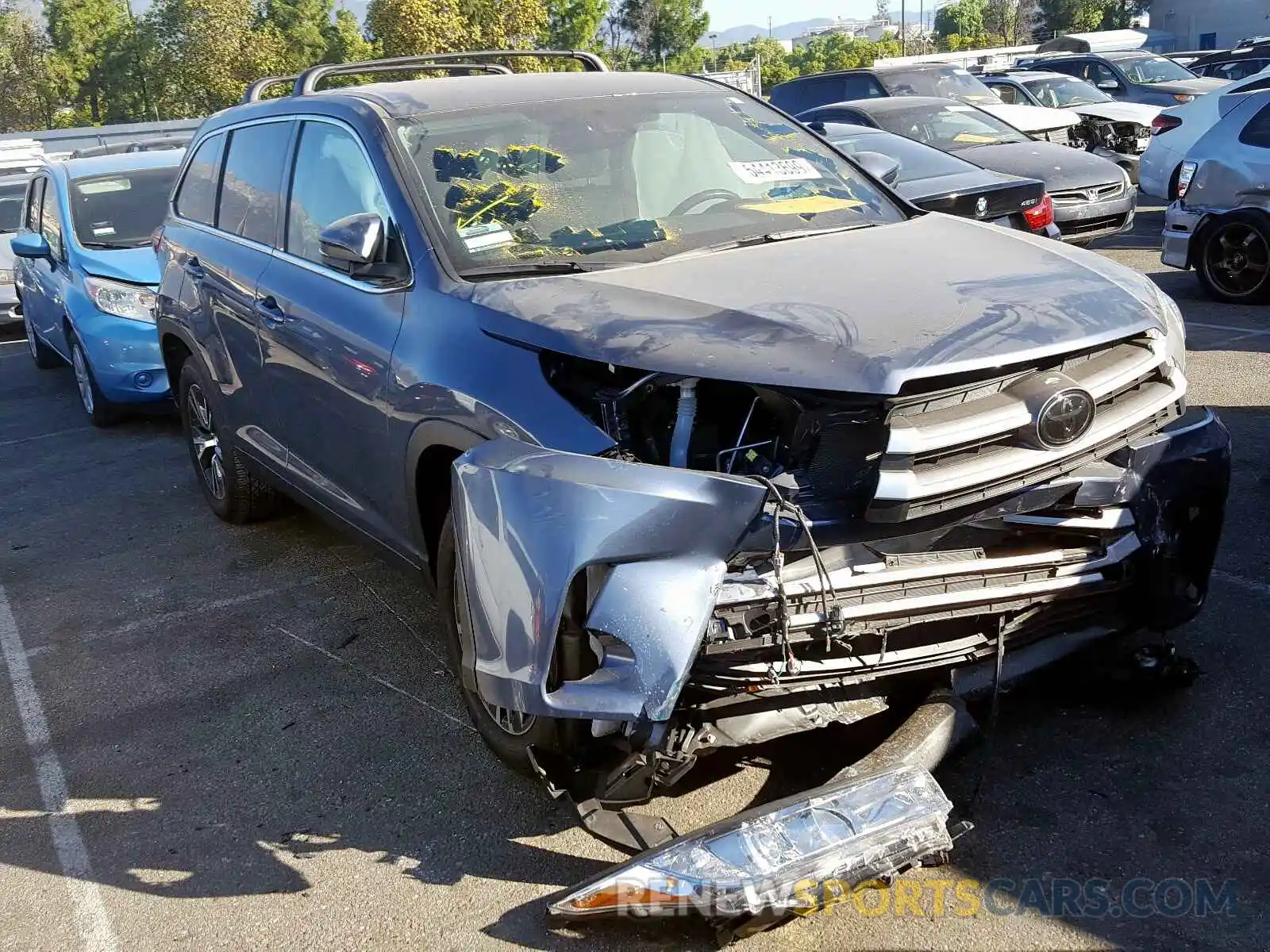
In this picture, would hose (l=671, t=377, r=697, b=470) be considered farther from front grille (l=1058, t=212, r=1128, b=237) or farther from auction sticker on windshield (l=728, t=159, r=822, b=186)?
front grille (l=1058, t=212, r=1128, b=237)

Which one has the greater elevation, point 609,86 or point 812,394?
point 609,86

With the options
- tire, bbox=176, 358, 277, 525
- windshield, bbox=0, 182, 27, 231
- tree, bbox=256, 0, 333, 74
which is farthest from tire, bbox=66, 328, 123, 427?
tree, bbox=256, 0, 333, 74

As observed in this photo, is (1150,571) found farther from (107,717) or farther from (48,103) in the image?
(48,103)

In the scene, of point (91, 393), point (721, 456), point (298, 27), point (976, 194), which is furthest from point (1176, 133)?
point (298, 27)

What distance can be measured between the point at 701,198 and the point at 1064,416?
1663 mm

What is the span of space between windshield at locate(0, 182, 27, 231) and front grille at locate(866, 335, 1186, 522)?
1365 centimetres

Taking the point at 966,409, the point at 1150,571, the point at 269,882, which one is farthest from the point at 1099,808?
the point at 269,882

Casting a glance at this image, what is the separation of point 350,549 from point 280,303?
5.24ft

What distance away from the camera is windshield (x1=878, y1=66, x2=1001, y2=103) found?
15.2 metres

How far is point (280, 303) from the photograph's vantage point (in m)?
4.64

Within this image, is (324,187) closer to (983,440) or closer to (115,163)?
(983,440)

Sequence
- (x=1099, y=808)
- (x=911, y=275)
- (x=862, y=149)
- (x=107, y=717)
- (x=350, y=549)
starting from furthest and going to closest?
(x=862, y=149) < (x=350, y=549) < (x=107, y=717) < (x=911, y=275) < (x=1099, y=808)

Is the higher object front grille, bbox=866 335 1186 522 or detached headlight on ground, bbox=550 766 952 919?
front grille, bbox=866 335 1186 522

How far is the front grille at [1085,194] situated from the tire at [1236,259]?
1.45m
